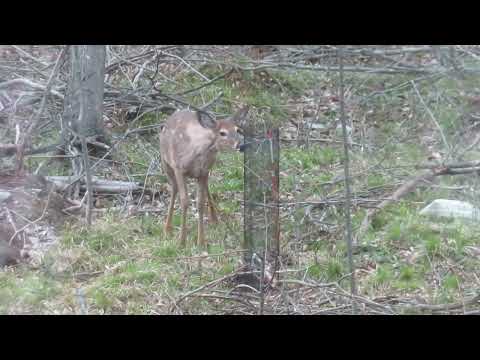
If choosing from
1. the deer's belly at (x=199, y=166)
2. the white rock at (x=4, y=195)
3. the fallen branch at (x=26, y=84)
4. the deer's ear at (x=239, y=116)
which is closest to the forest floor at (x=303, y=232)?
the white rock at (x=4, y=195)

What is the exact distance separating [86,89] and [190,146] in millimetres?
1898

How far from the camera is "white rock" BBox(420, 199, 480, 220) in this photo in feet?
26.5

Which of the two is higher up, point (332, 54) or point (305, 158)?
point (332, 54)

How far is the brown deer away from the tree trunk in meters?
1.33

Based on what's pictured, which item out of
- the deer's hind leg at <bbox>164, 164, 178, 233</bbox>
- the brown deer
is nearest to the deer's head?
the brown deer

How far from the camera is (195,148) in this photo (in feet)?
26.2

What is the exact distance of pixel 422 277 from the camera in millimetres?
7270

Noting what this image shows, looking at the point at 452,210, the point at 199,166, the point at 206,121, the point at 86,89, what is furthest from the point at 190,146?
the point at 452,210

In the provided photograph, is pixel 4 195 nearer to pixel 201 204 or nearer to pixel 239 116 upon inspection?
pixel 201 204

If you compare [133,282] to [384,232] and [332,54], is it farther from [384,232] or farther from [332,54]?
[332,54]

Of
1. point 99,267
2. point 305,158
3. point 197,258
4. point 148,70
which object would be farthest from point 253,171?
point 148,70

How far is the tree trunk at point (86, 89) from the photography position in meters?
9.24

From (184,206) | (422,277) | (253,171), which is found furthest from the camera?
(184,206)

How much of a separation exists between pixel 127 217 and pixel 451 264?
3.15 m
